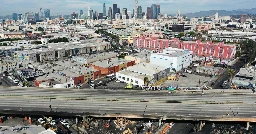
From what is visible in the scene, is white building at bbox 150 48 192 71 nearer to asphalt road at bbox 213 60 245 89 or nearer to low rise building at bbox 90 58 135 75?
low rise building at bbox 90 58 135 75

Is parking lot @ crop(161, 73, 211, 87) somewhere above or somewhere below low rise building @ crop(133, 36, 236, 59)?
A: below

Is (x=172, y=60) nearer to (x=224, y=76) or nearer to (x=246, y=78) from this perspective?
(x=224, y=76)

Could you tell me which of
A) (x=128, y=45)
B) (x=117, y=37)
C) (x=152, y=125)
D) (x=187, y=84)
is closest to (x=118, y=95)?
(x=152, y=125)

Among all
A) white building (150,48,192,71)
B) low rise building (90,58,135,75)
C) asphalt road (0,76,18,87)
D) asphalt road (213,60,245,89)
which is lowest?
asphalt road (0,76,18,87)

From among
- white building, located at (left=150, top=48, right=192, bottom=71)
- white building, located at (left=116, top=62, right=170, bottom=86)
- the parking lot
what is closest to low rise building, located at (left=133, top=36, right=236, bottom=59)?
white building, located at (left=150, top=48, right=192, bottom=71)

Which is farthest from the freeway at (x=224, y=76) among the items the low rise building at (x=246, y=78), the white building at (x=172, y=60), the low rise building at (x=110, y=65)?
the low rise building at (x=110, y=65)

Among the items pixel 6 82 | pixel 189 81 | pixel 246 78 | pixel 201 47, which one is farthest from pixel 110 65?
pixel 201 47
